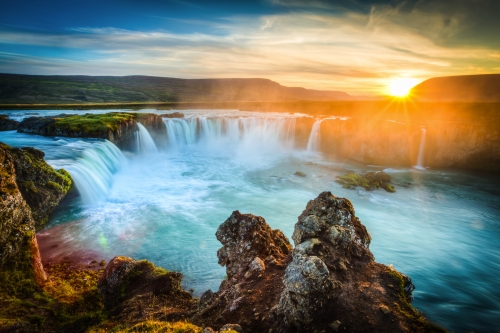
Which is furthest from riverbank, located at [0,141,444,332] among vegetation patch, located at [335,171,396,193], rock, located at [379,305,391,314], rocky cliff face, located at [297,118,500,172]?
rocky cliff face, located at [297,118,500,172]

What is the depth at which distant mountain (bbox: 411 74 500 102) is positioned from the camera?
73.3 m

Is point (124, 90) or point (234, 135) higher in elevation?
point (124, 90)

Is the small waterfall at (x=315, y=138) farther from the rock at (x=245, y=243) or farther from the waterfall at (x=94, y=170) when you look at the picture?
the rock at (x=245, y=243)

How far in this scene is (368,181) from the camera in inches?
1128

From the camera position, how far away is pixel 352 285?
6656 millimetres

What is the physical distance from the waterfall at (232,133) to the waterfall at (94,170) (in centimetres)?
1776

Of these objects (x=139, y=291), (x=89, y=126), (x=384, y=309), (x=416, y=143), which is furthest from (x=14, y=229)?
(x=416, y=143)

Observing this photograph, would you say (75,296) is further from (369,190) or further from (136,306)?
(369,190)

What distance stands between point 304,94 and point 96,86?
140m

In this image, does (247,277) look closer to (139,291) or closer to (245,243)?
(245,243)

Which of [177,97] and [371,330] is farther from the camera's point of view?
[177,97]

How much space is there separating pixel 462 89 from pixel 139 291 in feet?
353

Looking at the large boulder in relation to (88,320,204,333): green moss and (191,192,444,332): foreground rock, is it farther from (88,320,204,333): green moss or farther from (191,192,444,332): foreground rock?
(88,320,204,333): green moss

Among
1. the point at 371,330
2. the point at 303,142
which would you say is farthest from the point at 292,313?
the point at 303,142
